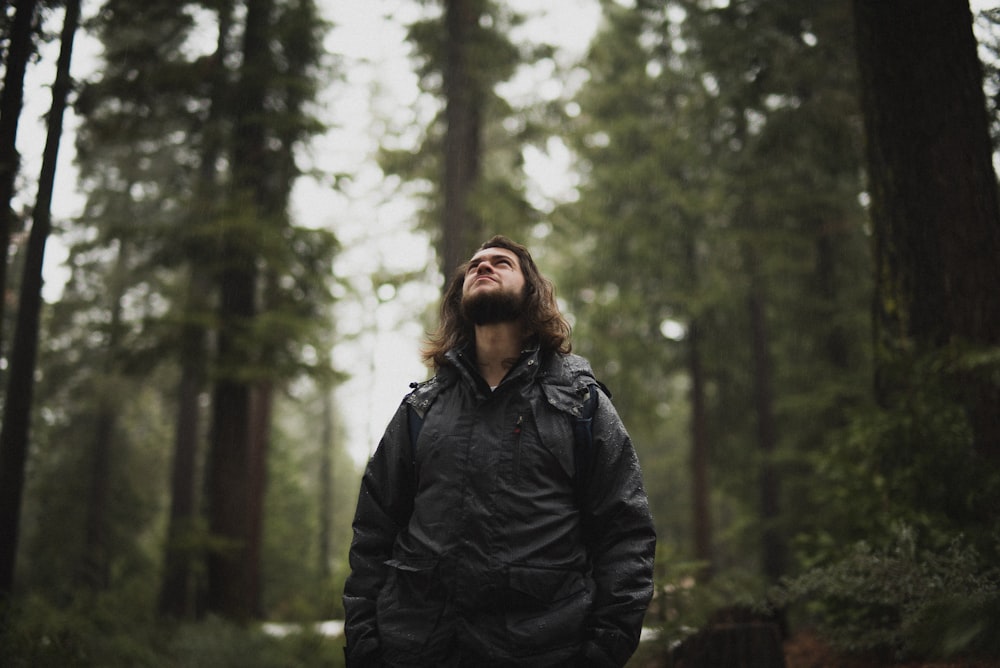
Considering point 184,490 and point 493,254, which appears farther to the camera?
point 184,490

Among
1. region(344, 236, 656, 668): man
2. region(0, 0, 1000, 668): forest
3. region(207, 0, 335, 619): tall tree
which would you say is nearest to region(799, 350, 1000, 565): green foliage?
region(0, 0, 1000, 668): forest

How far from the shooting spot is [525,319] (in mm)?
3414

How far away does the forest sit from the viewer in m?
5.09

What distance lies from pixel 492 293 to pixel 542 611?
1492 millimetres

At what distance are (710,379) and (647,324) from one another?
278cm

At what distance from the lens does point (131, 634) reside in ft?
25.8

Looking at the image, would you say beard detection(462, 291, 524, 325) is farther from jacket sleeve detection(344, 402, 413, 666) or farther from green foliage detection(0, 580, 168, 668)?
green foliage detection(0, 580, 168, 668)

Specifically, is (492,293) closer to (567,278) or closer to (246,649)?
(246,649)

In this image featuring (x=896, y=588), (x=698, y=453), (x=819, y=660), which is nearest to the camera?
(x=896, y=588)

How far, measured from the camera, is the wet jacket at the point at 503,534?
8.66ft

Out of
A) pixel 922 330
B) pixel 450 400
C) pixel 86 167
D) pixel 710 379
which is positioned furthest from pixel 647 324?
pixel 86 167

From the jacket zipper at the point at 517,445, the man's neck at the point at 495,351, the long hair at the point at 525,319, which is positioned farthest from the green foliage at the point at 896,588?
the man's neck at the point at 495,351

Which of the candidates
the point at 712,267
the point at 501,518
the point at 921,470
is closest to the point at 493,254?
the point at 501,518

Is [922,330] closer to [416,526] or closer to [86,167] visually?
[416,526]
